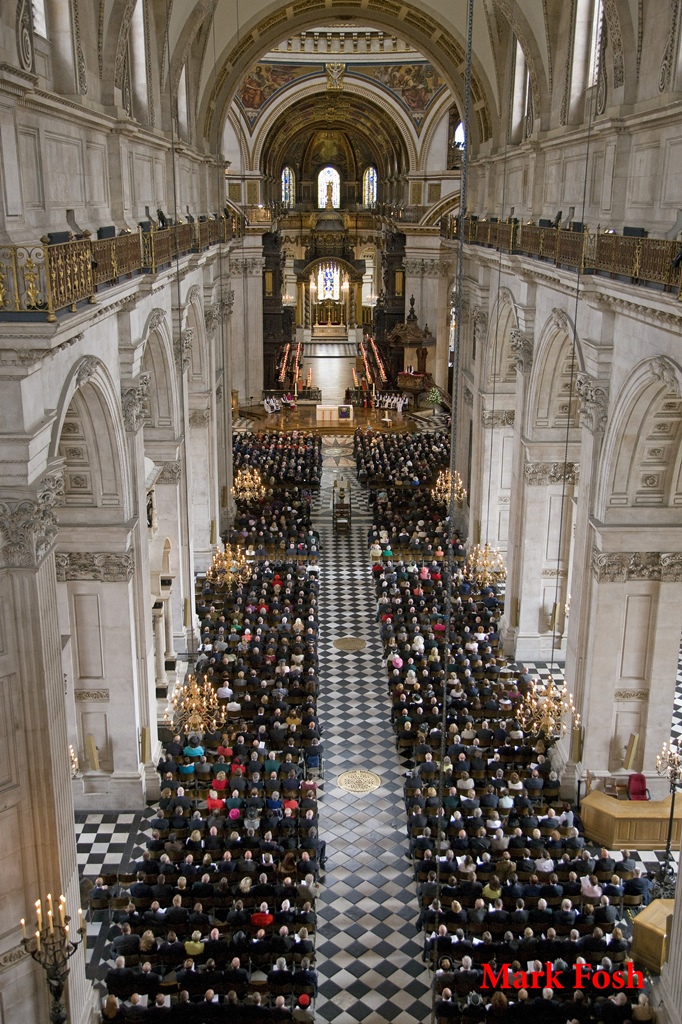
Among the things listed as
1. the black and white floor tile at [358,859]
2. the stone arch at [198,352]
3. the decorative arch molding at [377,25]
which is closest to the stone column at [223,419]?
the stone arch at [198,352]

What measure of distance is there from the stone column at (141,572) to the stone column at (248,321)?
28220mm

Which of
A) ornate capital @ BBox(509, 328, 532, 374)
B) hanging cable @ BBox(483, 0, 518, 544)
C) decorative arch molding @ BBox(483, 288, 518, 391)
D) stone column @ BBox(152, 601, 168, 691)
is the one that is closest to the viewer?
stone column @ BBox(152, 601, 168, 691)

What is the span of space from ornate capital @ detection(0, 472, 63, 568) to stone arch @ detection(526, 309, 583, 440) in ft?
36.4

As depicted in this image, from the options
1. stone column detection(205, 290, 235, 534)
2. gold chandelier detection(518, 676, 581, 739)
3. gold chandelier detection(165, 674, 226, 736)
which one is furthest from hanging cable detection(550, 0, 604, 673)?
stone column detection(205, 290, 235, 534)

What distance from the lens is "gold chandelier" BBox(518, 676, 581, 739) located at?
14078mm

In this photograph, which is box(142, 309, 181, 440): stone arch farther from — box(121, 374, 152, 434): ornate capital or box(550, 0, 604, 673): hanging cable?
box(550, 0, 604, 673): hanging cable

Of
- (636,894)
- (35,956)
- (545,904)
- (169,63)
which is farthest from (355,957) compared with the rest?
(169,63)

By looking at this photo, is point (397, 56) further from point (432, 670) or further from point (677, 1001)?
point (677, 1001)

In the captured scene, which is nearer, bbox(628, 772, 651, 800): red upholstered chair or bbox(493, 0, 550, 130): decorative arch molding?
bbox(628, 772, 651, 800): red upholstered chair

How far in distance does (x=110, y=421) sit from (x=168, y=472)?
5641 mm

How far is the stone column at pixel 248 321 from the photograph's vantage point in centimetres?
4231

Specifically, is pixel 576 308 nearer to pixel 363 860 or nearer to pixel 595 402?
pixel 595 402

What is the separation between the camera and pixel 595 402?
1436cm

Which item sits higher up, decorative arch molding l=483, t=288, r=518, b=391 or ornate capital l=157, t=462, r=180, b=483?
decorative arch molding l=483, t=288, r=518, b=391
